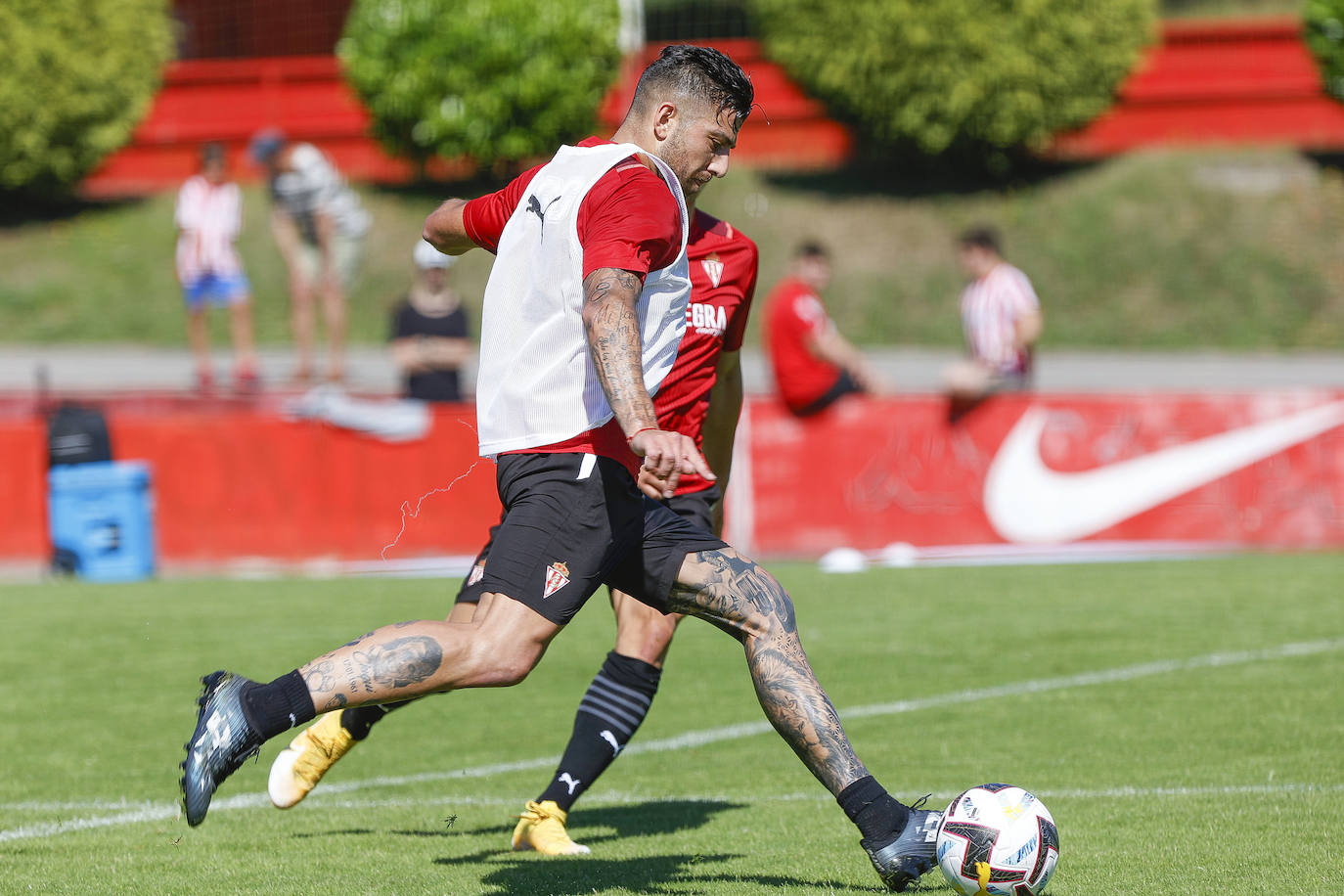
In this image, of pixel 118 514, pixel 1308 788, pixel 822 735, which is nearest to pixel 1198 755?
pixel 1308 788

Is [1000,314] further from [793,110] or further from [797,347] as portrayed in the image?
[793,110]

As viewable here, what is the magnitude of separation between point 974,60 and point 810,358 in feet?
50.2

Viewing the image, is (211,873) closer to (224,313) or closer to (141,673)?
(141,673)

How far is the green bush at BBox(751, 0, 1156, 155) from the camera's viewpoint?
28016 millimetres

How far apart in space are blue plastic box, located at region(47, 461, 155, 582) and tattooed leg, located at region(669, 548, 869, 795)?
980 cm

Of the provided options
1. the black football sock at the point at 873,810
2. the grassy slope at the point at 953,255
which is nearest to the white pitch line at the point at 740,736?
the black football sock at the point at 873,810

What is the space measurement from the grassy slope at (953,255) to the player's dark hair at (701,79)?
2235 centimetres

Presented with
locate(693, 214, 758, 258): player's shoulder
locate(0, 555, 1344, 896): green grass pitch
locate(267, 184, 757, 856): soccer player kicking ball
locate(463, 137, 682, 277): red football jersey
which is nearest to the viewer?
locate(463, 137, 682, 277): red football jersey

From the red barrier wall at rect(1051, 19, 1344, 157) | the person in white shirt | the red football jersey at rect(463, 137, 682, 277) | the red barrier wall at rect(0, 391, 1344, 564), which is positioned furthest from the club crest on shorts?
the red barrier wall at rect(1051, 19, 1344, 157)

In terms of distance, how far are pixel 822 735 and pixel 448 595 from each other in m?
7.62

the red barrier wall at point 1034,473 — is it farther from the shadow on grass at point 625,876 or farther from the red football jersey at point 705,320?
the shadow on grass at point 625,876

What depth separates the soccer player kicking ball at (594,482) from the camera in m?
4.25

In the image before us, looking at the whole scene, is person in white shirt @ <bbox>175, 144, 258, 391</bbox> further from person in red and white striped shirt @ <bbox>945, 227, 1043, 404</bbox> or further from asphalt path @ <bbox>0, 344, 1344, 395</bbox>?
person in red and white striped shirt @ <bbox>945, 227, 1043, 404</bbox>

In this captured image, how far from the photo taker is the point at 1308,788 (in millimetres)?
5902
